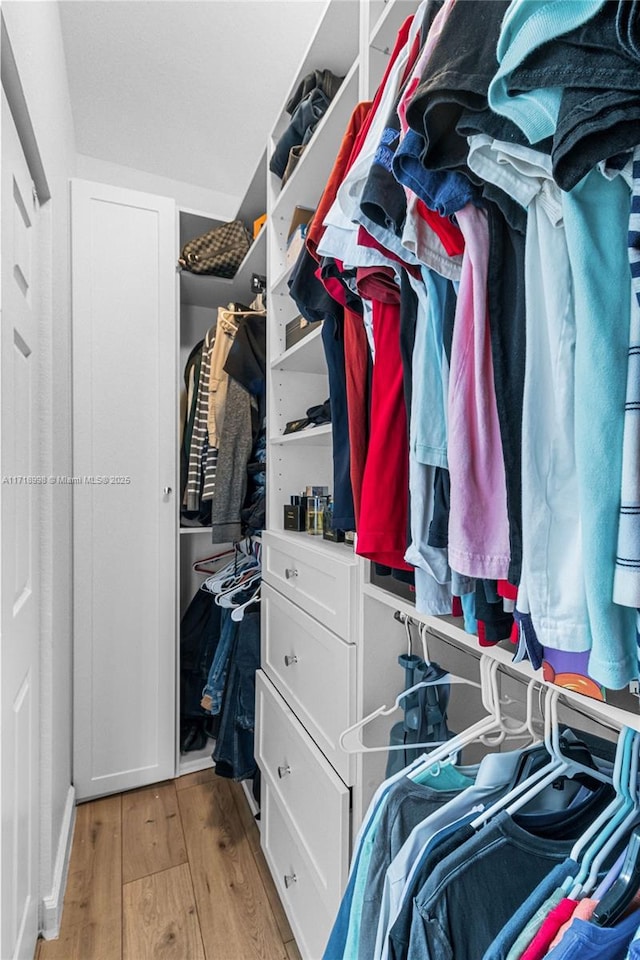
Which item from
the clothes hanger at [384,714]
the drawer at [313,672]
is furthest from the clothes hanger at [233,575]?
the clothes hanger at [384,714]

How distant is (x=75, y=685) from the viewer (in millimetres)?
1779

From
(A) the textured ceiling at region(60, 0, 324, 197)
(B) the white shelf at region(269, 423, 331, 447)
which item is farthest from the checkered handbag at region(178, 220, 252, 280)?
(B) the white shelf at region(269, 423, 331, 447)

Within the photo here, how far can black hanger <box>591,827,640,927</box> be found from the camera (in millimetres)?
480

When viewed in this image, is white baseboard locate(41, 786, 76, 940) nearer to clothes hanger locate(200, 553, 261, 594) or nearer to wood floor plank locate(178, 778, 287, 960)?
wood floor plank locate(178, 778, 287, 960)

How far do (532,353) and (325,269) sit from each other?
48 cm

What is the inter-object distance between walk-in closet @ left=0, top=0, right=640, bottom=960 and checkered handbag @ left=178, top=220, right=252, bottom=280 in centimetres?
2

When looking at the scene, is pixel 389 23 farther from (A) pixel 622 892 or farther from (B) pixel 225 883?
(B) pixel 225 883

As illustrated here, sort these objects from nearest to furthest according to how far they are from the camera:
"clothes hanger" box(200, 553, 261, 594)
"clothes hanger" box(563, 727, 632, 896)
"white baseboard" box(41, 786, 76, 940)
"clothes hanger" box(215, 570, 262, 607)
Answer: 1. "clothes hanger" box(563, 727, 632, 896)
2. "white baseboard" box(41, 786, 76, 940)
3. "clothes hanger" box(215, 570, 262, 607)
4. "clothes hanger" box(200, 553, 261, 594)

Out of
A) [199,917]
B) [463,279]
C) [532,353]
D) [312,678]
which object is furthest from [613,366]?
[199,917]

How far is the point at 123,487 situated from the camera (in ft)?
6.04

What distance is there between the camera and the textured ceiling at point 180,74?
1503mm

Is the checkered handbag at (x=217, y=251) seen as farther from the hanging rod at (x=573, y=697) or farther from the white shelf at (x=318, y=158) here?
the hanging rod at (x=573, y=697)

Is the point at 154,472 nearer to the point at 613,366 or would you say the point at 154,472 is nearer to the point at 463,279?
the point at 463,279

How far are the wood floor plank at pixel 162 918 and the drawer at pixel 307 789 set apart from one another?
15.6 inches
